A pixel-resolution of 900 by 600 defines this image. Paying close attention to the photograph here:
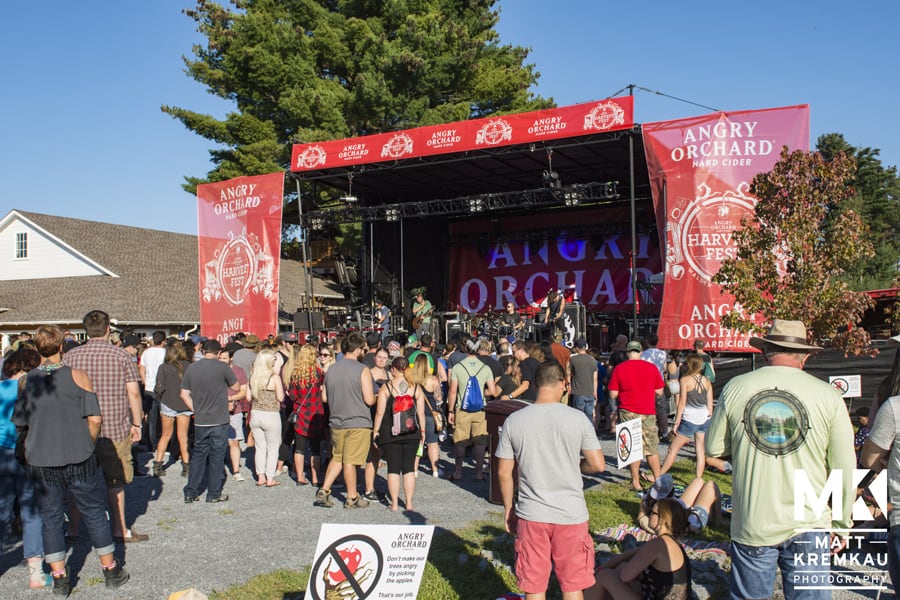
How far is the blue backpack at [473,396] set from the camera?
26.1 ft

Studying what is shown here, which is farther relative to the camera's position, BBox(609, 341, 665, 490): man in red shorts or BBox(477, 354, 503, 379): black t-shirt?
BBox(477, 354, 503, 379): black t-shirt

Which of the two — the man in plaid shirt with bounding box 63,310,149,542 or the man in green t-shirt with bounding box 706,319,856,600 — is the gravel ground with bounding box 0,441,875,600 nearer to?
the man in plaid shirt with bounding box 63,310,149,542

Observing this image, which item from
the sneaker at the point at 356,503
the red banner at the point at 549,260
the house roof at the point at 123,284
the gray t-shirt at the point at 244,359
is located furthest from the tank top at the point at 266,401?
the house roof at the point at 123,284

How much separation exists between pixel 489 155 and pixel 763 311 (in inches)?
333

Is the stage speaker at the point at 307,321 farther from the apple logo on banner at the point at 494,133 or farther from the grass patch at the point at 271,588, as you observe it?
the grass patch at the point at 271,588

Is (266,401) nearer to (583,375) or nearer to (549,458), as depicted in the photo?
(583,375)

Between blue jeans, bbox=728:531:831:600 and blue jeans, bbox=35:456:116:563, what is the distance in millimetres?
3938

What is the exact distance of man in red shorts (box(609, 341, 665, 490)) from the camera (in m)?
7.50

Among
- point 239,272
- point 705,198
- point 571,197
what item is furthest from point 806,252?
point 239,272

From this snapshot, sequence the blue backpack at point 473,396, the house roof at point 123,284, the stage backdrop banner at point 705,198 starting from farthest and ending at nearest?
the house roof at point 123,284 < the stage backdrop banner at point 705,198 < the blue backpack at point 473,396

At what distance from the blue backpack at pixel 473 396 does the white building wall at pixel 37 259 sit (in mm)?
20536

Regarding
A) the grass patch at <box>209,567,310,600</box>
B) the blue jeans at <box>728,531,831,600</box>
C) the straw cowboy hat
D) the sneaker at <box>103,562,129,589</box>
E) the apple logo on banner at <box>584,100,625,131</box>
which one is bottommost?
the grass patch at <box>209,567,310,600</box>

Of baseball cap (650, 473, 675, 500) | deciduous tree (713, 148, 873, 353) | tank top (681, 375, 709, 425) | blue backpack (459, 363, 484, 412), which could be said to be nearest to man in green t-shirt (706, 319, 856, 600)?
baseball cap (650, 473, 675, 500)

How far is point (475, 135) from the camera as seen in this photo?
15.5 meters
